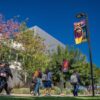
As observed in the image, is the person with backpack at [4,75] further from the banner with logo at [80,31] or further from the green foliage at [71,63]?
the green foliage at [71,63]

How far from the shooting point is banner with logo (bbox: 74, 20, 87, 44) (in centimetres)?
2437

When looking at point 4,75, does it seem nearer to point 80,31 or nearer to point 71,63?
point 80,31

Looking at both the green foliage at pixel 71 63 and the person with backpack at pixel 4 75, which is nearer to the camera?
the person with backpack at pixel 4 75

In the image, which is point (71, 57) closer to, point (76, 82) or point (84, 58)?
point (84, 58)

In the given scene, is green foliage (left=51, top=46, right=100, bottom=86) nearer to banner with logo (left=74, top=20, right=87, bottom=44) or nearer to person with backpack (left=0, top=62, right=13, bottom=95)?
banner with logo (left=74, top=20, right=87, bottom=44)

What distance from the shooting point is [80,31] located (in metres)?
24.9

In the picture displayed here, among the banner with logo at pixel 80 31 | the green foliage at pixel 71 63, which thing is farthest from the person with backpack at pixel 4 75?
the green foliage at pixel 71 63

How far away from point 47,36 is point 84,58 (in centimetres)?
1075

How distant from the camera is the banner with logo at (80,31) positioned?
24.4 meters

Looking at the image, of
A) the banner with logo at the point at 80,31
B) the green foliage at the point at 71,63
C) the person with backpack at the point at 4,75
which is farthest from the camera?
the green foliage at the point at 71,63

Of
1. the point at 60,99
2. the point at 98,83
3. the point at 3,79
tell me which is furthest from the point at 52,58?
the point at 60,99

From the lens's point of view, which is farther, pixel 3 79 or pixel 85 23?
pixel 85 23

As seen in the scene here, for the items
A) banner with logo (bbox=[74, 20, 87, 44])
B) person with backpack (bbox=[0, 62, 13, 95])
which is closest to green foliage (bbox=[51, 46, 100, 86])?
banner with logo (bbox=[74, 20, 87, 44])

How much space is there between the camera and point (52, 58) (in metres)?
51.7
